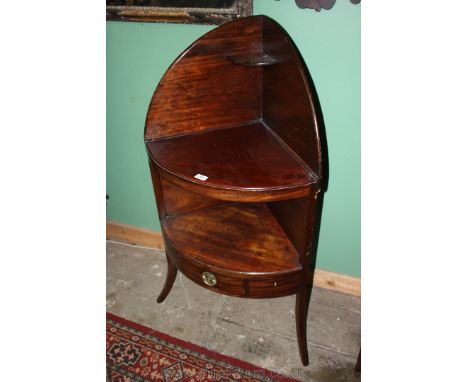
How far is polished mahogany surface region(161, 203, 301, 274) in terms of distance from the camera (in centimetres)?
132

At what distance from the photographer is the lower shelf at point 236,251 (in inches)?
51.2

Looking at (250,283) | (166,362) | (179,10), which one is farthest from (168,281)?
(179,10)

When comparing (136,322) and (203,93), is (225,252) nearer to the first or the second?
(203,93)

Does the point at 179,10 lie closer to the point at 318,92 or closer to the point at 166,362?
the point at 318,92

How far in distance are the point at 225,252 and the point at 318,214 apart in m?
0.56

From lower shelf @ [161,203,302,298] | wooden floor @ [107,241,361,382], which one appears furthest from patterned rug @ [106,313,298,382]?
lower shelf @ [161,203,302,298]

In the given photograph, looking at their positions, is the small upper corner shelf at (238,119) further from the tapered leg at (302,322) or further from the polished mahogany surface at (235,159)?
the tapered leg at (302,322)

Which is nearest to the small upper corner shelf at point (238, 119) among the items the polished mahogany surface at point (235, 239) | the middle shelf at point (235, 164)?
the middle shelf at point (235, 164)

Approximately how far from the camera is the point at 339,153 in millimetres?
1535

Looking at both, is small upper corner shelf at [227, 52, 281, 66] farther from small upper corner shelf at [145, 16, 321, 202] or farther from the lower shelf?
the lower shelf

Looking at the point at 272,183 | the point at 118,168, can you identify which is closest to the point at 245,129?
the point at 272,183

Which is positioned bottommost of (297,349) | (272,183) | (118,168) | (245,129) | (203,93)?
(297,349)

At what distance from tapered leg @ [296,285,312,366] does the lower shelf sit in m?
0.08

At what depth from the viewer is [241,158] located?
1.26 metres
